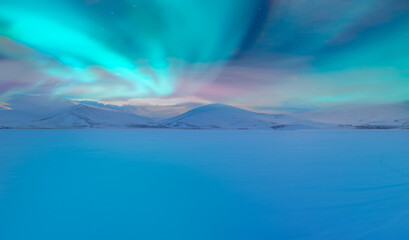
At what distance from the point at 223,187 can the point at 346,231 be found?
357cm

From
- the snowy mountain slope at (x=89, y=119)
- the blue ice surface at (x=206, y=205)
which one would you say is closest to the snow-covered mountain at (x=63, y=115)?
the snowy mountain slope at (x=89, y=119)

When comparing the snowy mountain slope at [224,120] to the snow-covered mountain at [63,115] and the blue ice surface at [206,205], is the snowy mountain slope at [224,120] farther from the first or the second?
the blue ice surface at [206,205]

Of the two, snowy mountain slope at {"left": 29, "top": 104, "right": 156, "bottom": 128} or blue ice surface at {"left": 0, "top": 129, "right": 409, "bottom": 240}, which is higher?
snowy mountain slope at {"left": 29, "top": 104, "right": 156, "bottom": 128}

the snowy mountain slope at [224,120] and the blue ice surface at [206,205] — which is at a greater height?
the snowy mountain slope at [224,120]

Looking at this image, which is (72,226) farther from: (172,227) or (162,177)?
(162,177)

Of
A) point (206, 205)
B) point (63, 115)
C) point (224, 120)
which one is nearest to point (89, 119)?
point (63, 115)

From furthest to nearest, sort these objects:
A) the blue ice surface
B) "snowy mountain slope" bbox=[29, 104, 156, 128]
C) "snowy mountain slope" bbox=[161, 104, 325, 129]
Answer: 1. "snowy mountain slope" bbox=[161, 104, 325, 129]
2. "snowy mountain slope" bbox=[29, 104, 156, 128]
3. the blue ice surface

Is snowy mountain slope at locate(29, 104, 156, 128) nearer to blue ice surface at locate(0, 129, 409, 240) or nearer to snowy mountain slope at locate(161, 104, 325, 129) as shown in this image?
snowy mountain slope at locate(161, 104, 325, 129)

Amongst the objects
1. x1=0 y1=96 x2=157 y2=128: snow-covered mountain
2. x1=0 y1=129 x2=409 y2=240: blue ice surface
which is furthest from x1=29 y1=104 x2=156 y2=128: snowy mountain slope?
x1=0 y1=129 x2=409 y2=240: blue ice surface

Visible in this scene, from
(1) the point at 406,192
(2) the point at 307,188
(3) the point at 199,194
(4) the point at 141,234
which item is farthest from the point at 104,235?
(1) the point at 406,192

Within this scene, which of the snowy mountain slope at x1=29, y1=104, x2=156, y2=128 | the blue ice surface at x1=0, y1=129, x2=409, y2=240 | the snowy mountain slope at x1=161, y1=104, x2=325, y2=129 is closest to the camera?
the blue ice surface at x1=0, y1=129, x2=409, y2=240

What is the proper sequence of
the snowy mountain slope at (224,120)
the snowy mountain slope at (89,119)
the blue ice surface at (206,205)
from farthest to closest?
1. the snowy mountain slope at (224,120)
2. the snowy mountain slope at (89,119)
3. the blue ice surface at (206,205)

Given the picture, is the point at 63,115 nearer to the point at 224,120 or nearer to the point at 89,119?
the point at 89,119

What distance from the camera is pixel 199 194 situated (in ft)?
21.8
